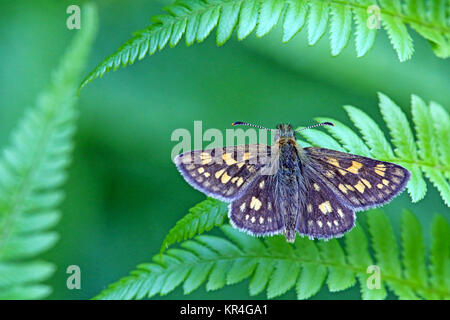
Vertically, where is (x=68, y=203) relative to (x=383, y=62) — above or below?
below

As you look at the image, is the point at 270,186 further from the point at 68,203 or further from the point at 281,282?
the point at 68,203

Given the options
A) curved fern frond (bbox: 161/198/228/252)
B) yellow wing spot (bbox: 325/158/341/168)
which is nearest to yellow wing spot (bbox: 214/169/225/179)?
curved fern frond (bbox: 161/198/228/252)

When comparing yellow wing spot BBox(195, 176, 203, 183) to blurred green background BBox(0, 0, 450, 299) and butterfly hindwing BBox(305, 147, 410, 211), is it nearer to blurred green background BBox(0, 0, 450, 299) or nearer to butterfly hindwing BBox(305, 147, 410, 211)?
butterfly hindwing BBox(305, 147, 410, 211)

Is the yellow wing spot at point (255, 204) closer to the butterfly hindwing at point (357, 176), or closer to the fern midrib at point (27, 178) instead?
the butterfly hindwing at point (357, 176)

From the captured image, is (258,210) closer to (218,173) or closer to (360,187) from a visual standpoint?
(218,173)

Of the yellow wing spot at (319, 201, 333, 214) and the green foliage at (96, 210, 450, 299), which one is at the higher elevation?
the yellow wing spot at (319, 201, 333, 214)
